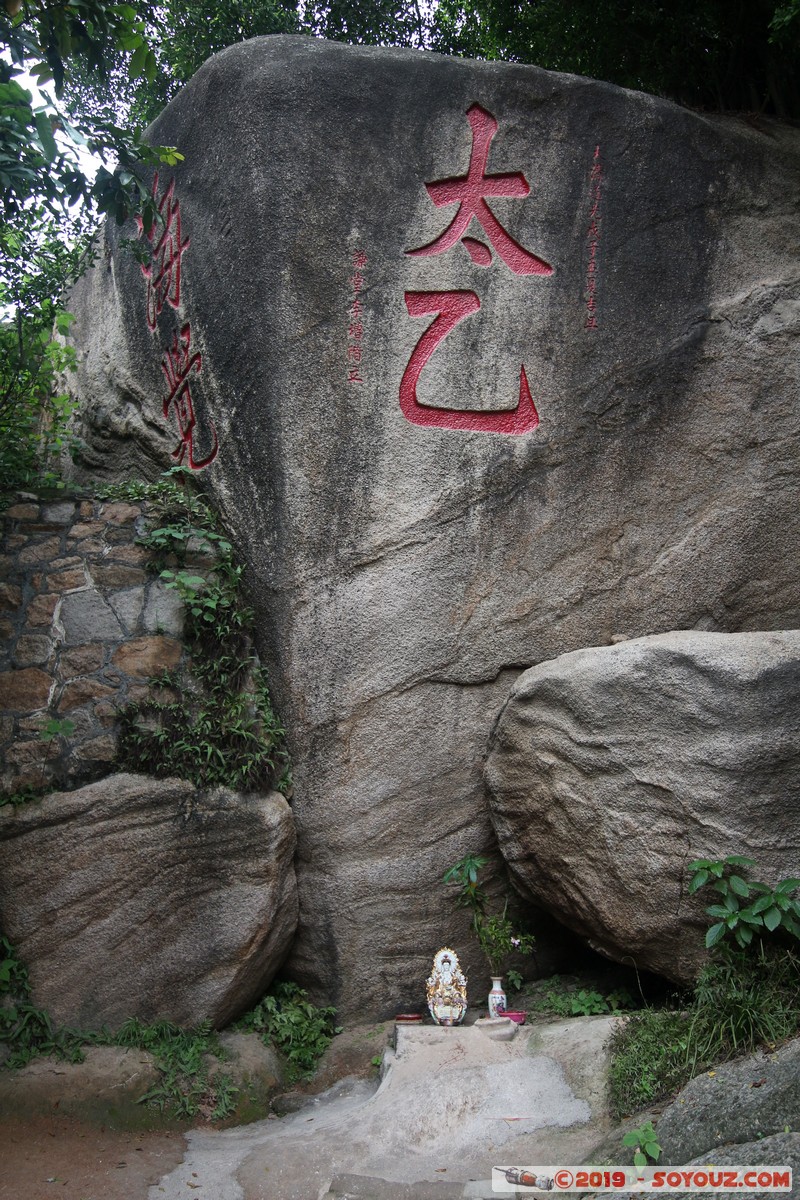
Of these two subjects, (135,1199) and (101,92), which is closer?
(135,1199)

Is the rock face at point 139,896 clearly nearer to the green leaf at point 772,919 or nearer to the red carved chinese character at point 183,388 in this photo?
the red carved chinese character at point 183,388

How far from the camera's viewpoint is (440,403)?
5.27 metres

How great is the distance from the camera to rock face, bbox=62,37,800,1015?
5105mm

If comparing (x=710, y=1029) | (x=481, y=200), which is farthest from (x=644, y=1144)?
(x=481, y=200)

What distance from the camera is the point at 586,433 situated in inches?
213

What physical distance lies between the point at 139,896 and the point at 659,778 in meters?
2.28

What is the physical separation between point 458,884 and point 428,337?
2.67m

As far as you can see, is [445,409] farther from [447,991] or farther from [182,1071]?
[182,1071]

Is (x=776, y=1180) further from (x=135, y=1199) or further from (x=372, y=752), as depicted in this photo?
(x=372, y=752)

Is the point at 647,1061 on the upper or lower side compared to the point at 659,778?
lower

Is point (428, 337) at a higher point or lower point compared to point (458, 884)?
higher

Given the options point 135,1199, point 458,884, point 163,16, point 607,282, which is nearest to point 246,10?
point 163,16

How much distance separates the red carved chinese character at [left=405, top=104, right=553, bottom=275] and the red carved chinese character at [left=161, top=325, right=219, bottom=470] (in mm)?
1361

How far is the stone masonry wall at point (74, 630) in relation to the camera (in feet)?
15.6
